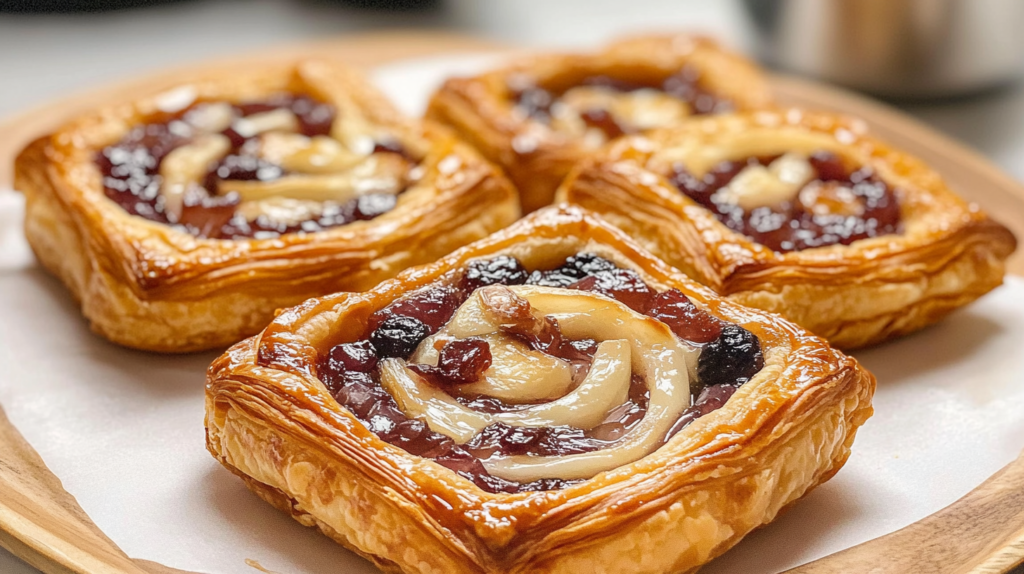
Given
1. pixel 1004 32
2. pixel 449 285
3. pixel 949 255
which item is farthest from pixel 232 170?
pixel 1004 32

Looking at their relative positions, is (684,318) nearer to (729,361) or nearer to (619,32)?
(729,361)

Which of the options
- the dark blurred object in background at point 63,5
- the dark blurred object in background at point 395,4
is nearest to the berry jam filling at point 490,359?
the dark blurred object in background at point 395,4

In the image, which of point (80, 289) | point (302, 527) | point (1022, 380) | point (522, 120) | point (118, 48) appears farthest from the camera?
point (118, 48)

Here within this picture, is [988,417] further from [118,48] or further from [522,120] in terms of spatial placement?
[118,48]

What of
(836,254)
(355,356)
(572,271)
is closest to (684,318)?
(572,271)

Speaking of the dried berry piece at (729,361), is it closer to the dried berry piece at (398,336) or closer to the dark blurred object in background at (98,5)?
the dried berry piece at (398,336)

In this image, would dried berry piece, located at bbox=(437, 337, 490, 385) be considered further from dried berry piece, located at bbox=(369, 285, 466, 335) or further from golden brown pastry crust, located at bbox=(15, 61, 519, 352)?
golden brown pastry crust, located at bbox=(15, 61, 519, 352)

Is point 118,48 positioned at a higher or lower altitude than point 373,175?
lower
